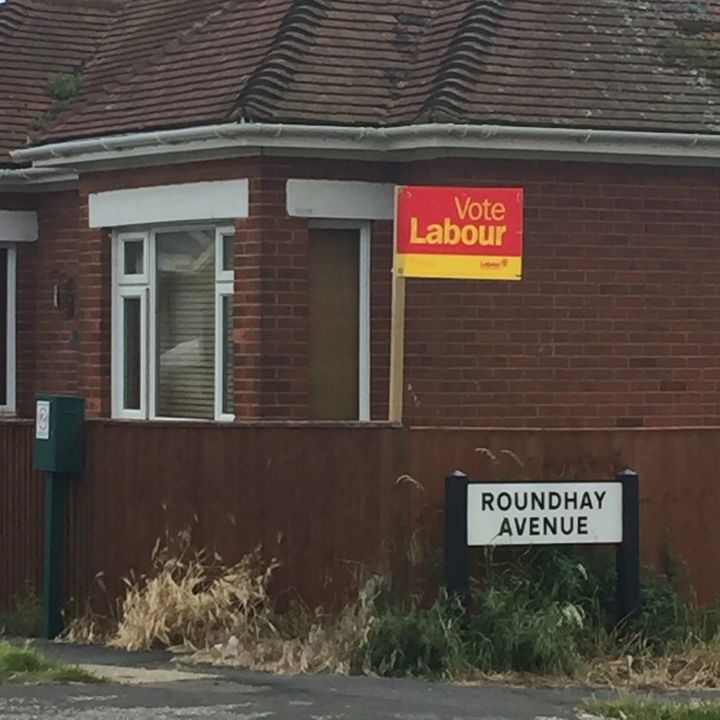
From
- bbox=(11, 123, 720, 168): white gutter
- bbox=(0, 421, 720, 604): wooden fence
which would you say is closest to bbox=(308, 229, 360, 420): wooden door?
bbox=(11, 123, 720, 168): white gutter

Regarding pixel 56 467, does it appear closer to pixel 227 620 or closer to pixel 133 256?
pixel 227 620

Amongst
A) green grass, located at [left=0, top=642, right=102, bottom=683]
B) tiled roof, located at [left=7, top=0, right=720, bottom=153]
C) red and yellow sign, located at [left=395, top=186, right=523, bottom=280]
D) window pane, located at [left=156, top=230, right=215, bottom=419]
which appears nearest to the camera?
green grass, located at [left=0, top=642, right=102, bottom=683]

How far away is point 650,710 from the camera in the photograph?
9242 mm

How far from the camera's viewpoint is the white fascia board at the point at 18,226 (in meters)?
16.2

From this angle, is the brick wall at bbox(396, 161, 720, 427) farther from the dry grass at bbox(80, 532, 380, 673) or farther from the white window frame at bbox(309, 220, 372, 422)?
the dry grass at bbox(80, 532, 380, 673)

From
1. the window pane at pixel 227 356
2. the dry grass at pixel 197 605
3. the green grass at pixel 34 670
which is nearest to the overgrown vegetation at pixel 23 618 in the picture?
the dry grass at pixel 197 605

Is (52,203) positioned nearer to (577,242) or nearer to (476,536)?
(577,242)

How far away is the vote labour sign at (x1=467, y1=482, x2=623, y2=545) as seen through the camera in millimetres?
11188

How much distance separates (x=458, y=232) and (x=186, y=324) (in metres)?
3.25

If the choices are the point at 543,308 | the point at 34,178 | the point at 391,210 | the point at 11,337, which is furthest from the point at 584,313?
the point at 11,337

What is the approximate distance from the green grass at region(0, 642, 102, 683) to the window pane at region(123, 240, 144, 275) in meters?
4.85

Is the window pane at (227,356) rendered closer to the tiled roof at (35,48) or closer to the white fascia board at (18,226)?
the tiled roof at (35,48)

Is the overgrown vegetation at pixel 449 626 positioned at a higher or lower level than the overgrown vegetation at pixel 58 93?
lower

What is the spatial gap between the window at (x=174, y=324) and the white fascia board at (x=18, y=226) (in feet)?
5.84
